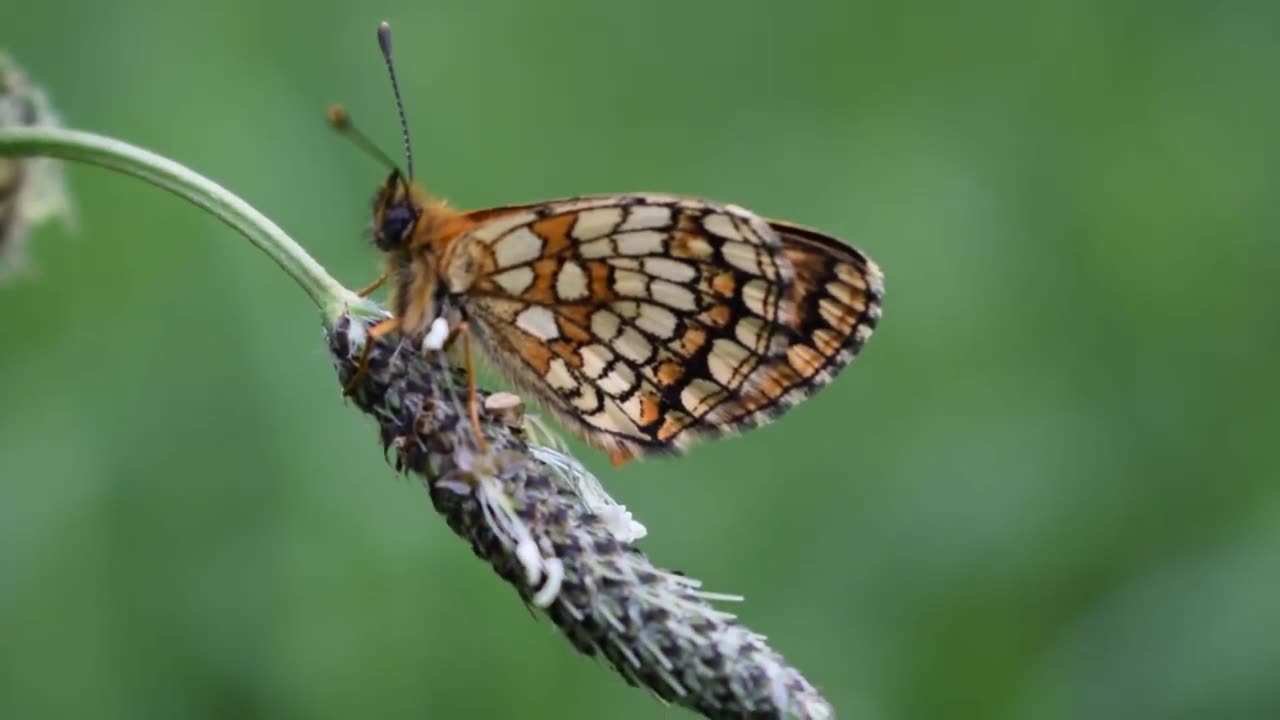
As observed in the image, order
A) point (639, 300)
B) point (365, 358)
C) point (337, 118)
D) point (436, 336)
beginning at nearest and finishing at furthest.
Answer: point (365, 358) → point (436, 336) → point (337, 118) → point (639, 300)

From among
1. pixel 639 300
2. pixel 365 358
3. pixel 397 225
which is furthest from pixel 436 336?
pixel 639 300

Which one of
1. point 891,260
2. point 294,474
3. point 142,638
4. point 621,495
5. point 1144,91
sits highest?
point 1144,91

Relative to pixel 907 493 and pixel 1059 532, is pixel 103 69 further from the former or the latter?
pixel 1059 532

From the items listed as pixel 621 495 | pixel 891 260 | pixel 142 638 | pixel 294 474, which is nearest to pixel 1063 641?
pixel 621 495

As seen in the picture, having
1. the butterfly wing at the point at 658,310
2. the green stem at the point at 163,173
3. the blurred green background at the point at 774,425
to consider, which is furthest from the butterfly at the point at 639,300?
the blurred green background at the point at 774,425

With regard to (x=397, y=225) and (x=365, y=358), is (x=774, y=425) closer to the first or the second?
(x=397, y=225)

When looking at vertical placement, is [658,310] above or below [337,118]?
above

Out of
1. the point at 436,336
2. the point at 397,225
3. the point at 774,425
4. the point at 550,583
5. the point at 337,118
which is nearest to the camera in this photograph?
the point at 550,583
